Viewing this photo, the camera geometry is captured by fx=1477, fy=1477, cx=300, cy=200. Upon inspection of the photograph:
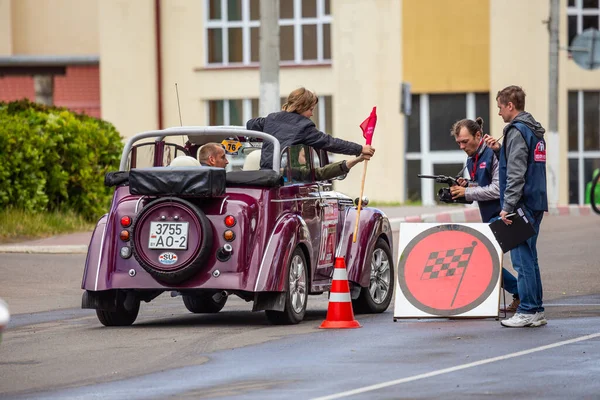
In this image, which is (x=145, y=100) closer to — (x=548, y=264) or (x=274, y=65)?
(x=274, y=65)

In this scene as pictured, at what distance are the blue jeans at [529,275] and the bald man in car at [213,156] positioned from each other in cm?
273

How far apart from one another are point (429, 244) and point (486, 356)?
2739 millimetres

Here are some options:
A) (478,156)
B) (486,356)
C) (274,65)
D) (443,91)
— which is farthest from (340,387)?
(443,91)

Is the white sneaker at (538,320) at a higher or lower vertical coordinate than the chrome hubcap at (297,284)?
lower

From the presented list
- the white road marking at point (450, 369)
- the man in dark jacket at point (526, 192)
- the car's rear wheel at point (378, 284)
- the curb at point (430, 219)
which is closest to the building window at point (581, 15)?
the curb at point (430, 219)

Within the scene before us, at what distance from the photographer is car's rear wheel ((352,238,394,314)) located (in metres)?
13.2

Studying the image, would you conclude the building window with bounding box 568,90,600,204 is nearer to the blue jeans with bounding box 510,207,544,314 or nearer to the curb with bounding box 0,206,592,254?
the curb with bounding box 0,206,592,254

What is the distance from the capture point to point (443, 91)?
39438mm

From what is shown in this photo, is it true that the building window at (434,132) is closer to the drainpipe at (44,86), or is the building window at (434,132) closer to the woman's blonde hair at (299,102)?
the drainpipe at (44,86)

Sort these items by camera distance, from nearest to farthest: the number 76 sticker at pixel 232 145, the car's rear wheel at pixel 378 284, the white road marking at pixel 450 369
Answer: the white road marking at pixel 450 369 < the number 76 sticker at pixel 232 145 < the car's rear wheel at pixel 378 284

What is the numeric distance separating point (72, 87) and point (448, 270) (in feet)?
106

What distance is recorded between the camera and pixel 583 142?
3981 cm

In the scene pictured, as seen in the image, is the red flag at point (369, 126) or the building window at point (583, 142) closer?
the red flag at point (369, 126)

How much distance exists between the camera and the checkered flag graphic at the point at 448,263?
12102mm
